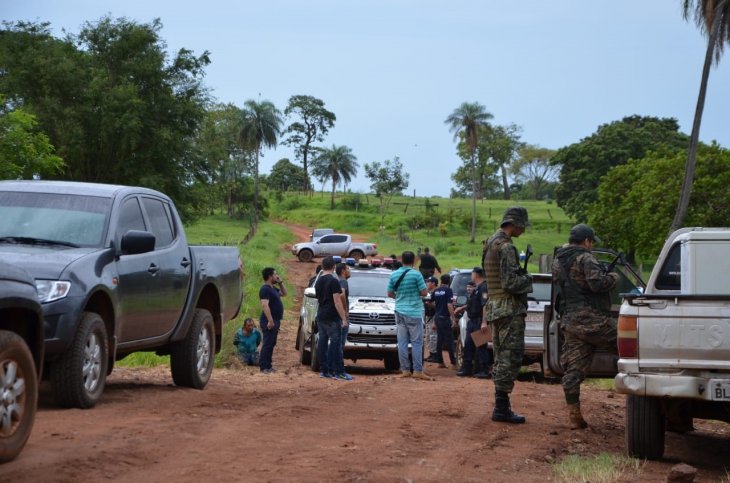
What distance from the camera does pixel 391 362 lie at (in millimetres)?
18203

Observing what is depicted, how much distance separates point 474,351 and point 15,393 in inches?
435

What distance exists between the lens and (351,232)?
82062 mm

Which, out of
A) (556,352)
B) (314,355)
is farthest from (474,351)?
(556,352)

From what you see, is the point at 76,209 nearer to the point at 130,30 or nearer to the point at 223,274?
the point at 223,274

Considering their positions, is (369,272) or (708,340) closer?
(708,340)

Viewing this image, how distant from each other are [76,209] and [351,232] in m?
72.9

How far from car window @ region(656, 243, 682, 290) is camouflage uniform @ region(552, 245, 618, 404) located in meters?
0.63

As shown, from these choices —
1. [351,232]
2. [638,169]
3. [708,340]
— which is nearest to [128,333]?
[708,340]

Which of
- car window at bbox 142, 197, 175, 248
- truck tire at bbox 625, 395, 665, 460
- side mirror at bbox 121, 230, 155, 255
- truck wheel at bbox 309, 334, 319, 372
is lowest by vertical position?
truck wheel at bbox 309, 334, 319, 372

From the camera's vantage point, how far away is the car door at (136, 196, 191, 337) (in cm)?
985

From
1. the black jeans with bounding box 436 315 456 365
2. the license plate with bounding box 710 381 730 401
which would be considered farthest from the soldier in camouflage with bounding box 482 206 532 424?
the black jeans with bounding box 436 315 456 365

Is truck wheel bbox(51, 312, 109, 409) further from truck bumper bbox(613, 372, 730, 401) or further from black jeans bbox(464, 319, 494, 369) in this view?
black jeans bbox(464, 319, 494, 369)

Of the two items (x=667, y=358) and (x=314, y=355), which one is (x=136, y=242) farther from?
(x=314, y=355)

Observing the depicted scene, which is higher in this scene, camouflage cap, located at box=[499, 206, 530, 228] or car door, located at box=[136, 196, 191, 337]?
camouflage cap, located at box=[499, 206, 530, 228]
